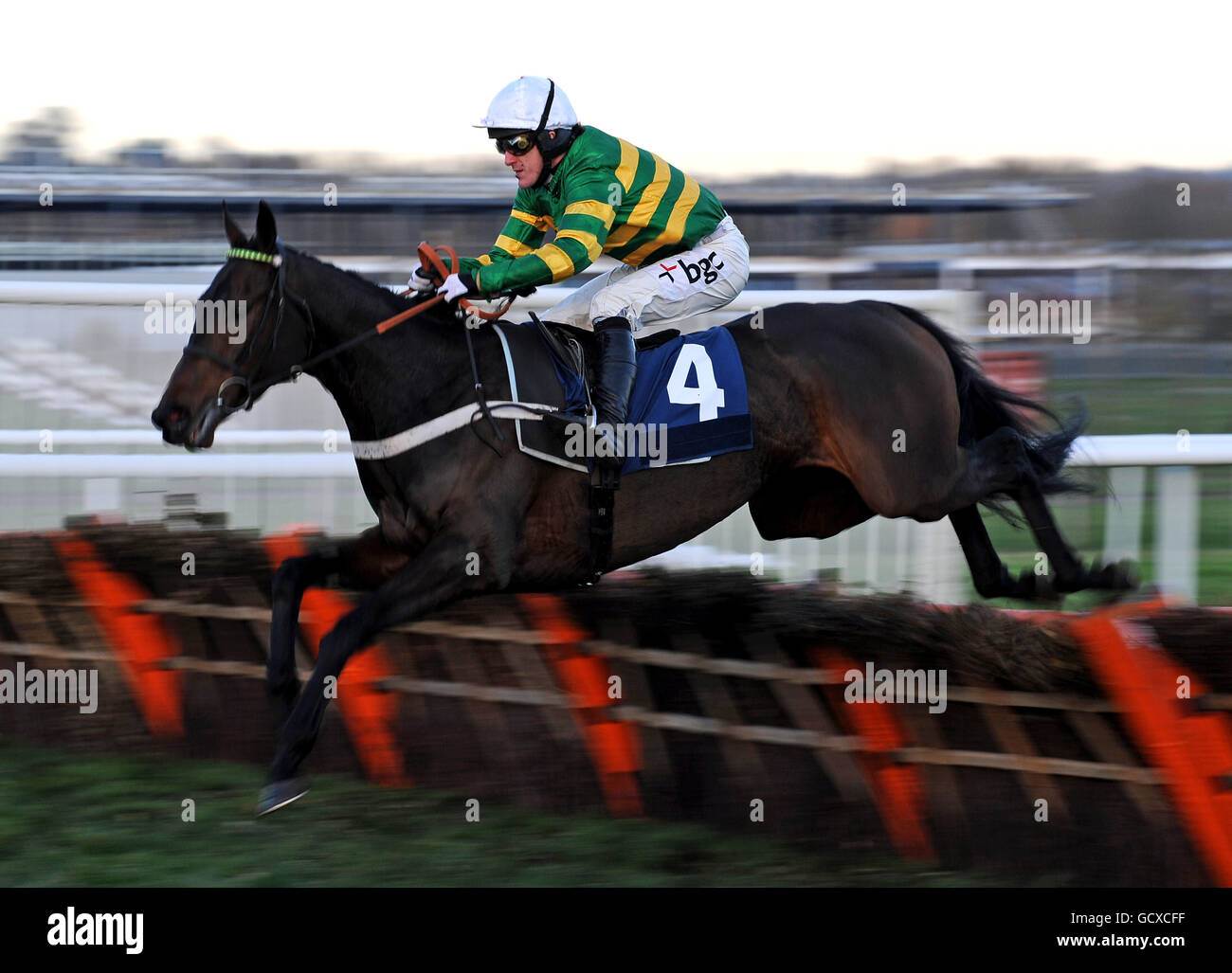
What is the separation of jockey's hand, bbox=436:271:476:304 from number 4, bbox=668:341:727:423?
2.16 feet

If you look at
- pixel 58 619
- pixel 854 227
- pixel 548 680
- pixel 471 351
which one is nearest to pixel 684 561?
pixel 548 680

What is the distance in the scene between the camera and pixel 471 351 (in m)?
4.30

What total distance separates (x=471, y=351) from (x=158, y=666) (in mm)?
1505

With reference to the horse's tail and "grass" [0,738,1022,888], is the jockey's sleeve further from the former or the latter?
"grass" [0,738,1022,888]

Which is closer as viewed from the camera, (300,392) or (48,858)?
(48,858)

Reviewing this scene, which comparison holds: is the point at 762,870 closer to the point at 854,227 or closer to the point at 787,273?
the point at 787,273

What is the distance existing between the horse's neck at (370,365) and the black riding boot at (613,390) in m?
0.43

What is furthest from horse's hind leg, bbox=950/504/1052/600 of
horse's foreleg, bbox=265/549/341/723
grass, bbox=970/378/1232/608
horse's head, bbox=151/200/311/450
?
horse's head, bbox=151/200/311/450

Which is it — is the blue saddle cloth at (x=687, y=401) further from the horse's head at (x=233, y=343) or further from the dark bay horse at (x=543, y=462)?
the horse's head at (x=233, y=343)

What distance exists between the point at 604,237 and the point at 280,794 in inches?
70.0

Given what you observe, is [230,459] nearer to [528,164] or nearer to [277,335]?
[277,335]

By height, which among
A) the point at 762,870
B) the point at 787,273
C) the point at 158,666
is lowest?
the point at 762,870

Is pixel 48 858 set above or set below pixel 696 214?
below

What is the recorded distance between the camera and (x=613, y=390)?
423 centimetres
